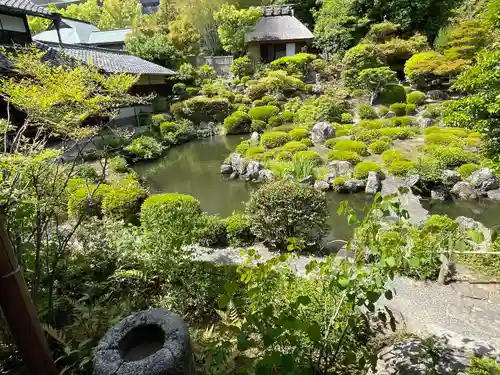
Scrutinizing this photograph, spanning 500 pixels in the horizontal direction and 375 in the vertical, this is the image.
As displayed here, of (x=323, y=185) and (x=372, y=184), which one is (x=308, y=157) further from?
(x=372, y=184)

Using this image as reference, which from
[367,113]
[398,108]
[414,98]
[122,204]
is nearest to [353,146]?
[367,113]

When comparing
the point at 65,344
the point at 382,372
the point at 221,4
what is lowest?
the point at 382,372

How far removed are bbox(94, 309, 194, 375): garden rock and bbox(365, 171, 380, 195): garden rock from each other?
8.82 metres

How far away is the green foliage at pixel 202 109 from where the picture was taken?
61.8 ft

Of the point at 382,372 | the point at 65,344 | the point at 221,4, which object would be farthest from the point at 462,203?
the point at 221,4

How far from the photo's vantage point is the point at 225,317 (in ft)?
12.1

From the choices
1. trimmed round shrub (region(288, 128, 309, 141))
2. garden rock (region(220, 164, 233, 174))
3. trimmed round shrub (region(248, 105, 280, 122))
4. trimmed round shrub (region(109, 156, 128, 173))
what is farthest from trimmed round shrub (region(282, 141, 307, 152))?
trimmed round shrub (region(109, 156, 128, 173))

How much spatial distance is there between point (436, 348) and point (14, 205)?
449cm

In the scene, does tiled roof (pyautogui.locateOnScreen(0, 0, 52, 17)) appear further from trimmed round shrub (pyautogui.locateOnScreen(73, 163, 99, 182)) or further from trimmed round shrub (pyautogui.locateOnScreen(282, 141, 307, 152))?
trimmed round shrub (pyautogui.locateOnScreen(282, 141, 307, 152))

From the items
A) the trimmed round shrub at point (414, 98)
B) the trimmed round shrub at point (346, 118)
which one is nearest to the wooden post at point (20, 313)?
the trimmed round shrub at point (346, 118)

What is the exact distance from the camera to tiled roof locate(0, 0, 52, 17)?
11.0m

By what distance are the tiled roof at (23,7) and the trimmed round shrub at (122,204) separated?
875 centimetres

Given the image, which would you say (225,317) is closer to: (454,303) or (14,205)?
(14,205)

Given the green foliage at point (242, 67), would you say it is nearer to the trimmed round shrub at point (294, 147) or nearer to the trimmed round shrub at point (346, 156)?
the trimmed round shrub at point (294, 147)
